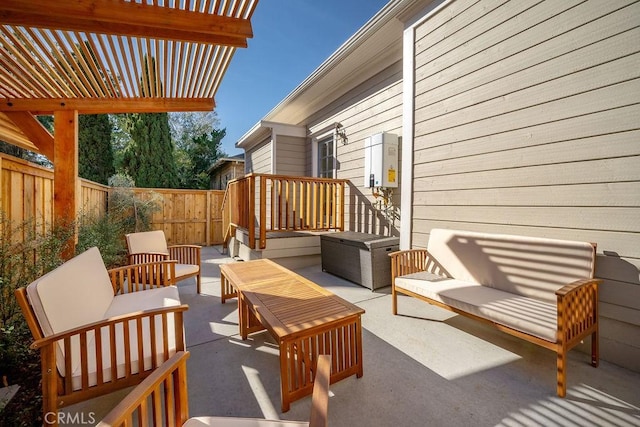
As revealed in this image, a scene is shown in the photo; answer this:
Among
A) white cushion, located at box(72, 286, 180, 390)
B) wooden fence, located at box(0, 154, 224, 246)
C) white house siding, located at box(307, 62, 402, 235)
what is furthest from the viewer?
white house siding, located at box(307, 62, 402, 235)

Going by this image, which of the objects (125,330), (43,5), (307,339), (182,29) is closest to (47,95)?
(43,5)

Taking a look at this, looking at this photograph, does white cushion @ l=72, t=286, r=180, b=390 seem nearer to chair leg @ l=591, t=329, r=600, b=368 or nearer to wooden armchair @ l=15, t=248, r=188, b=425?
wooden armchair @ l=15, t=248, r=188, b=425

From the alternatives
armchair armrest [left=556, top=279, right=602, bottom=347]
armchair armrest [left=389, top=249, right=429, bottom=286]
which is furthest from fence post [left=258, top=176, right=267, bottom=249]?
armchair armrest [left=556, top=279, right=602, bottom=347]

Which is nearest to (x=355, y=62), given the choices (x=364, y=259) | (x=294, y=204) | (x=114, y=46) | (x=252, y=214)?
(x=294, y=204)

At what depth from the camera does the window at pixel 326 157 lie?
20.3 feet

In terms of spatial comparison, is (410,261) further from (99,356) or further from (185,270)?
(99,356)

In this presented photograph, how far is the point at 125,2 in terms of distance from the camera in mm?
1834

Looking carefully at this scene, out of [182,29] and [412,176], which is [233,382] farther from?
[412,176]

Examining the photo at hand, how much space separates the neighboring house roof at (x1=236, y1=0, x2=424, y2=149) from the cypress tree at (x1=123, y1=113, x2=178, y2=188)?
649cm

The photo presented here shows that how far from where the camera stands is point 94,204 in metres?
5.12

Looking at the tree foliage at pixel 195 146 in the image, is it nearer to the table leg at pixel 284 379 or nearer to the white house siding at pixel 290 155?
the white house siding at pixel 290 155

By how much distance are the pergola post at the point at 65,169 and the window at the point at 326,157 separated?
4144 millimetres

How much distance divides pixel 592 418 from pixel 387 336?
1341mm

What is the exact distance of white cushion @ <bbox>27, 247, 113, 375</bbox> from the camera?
1402mm
